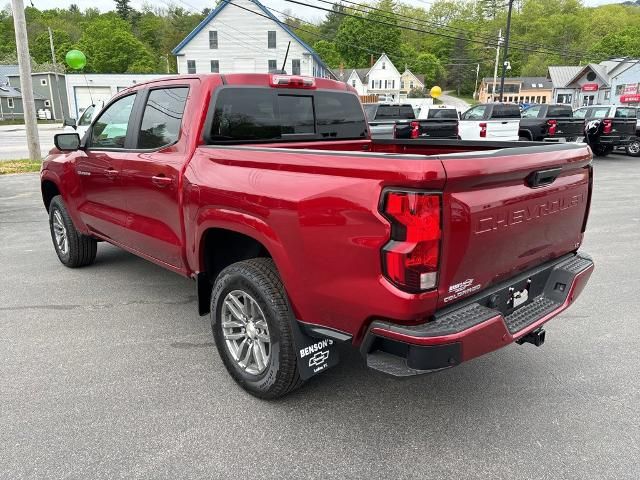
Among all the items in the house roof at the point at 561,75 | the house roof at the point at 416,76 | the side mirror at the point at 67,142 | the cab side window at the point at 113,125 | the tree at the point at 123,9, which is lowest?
the side mirror at the point at 67,142

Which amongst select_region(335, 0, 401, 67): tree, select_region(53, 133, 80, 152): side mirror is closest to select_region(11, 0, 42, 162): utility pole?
select_region(53, 133, 80, 152): side mirror

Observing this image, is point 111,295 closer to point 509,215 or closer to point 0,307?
point 0,307

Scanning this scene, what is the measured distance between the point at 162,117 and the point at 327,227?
6.83 feet

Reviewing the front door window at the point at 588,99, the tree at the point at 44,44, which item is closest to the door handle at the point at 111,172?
the front door window at the point at 588,99

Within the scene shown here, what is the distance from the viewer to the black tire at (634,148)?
60.3ft

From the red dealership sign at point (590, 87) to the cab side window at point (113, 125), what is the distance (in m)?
67.2

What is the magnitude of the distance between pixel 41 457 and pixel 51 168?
370cm

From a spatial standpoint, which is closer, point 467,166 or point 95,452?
point 467,166

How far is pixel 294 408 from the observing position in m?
3.06

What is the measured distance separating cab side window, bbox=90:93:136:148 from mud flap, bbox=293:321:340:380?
8.27 feet

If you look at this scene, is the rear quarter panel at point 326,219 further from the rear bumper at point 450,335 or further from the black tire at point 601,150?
the black tire at point 601,150

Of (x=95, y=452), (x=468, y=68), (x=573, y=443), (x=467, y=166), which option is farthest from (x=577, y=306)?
(x=468, y=68)

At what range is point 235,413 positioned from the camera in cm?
301

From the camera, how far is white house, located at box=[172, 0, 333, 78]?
43.8 m
